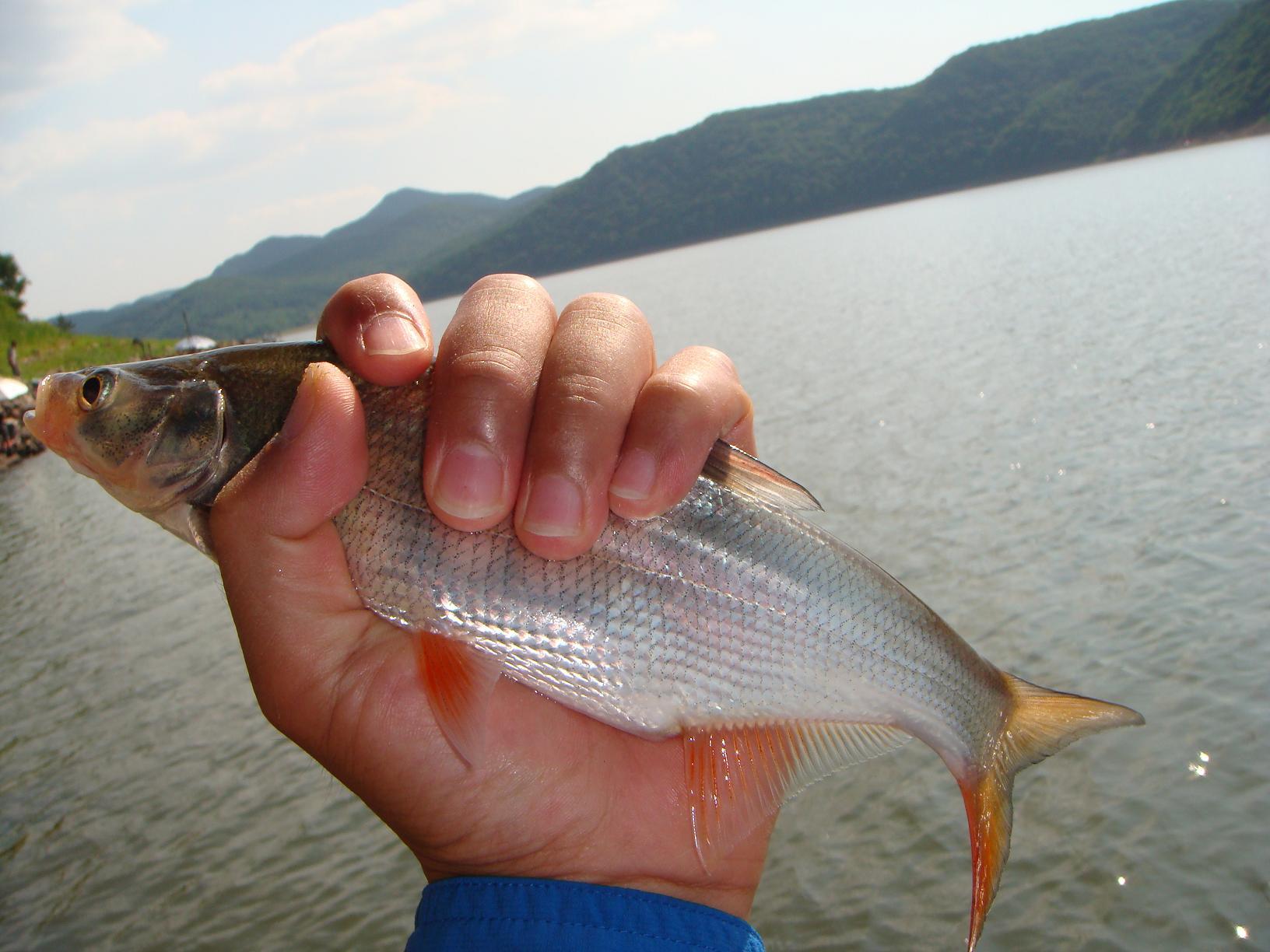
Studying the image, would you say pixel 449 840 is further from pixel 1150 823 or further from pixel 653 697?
pixel 1150 823

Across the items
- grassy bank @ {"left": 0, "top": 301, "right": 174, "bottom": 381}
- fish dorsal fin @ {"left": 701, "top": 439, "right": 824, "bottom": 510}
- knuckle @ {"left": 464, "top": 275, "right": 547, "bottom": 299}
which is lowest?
grassy bank @ {"left": 0, "top": 301, "right": 174, "bottom": 381}

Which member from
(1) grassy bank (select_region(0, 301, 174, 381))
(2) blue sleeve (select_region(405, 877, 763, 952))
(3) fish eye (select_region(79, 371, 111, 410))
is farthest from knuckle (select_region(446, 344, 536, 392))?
(1) grassy bank (select_region(0, 301, 174, 381))

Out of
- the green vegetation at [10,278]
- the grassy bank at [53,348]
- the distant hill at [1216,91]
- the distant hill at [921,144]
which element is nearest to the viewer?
the grassy bank at [53,348]

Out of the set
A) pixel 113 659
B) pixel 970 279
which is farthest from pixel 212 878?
pixel 970 279

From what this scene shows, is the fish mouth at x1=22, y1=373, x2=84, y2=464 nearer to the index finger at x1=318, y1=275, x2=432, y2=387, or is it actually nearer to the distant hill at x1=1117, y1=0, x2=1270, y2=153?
the index finger at x1=318, y1=275, x2=432, y2=387

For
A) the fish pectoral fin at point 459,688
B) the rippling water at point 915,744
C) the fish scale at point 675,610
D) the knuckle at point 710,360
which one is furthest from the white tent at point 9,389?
the knuckle at point 710,360

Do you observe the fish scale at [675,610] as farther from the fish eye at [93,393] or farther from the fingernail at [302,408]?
the fish eye at [93,393]
